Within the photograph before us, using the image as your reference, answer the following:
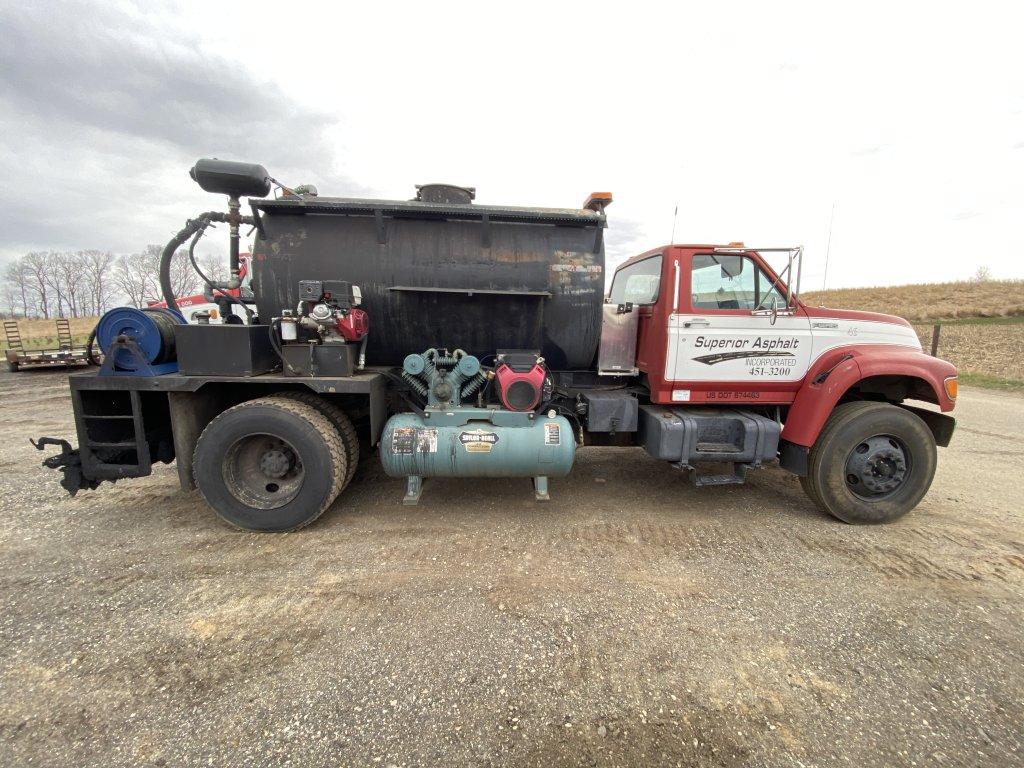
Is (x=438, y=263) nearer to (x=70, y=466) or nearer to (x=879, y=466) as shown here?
(x=70, y=466)

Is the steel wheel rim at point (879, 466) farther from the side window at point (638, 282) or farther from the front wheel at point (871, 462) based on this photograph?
the side window at point (638, 282)

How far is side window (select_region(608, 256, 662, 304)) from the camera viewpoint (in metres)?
4.38

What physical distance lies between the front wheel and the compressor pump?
2.37 metres

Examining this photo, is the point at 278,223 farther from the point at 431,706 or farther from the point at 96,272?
the point at 96,272

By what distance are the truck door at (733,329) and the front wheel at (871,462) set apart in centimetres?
62

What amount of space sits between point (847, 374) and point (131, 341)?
625 cm

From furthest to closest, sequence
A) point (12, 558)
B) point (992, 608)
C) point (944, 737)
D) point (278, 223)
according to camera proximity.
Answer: point (278, 223) < point (12, 558) < point (992, 608) < point (944, 737)

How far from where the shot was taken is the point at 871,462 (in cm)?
405

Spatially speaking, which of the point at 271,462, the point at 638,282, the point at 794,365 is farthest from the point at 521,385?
the point at 794,365

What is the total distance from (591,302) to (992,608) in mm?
3612

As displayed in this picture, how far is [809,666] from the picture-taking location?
8.00ft

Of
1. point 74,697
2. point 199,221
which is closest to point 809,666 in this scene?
point 74,697

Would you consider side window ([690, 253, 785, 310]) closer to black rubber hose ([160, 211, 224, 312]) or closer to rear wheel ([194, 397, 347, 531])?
rear wheel ([194, 397, 347, 531])

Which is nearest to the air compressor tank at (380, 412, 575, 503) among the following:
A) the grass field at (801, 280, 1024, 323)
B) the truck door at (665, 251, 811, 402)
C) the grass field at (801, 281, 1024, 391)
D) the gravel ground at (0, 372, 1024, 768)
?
the gravel ground at (0, 372, 1024, 768)
